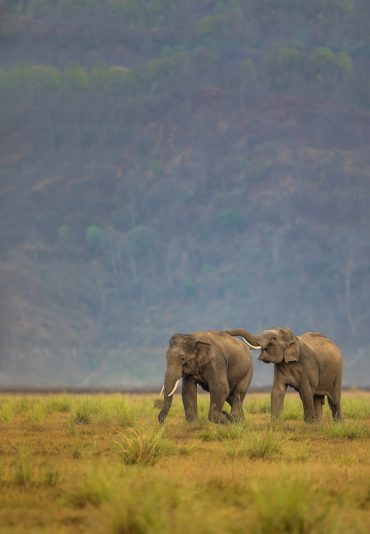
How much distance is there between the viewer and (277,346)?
24219 mm

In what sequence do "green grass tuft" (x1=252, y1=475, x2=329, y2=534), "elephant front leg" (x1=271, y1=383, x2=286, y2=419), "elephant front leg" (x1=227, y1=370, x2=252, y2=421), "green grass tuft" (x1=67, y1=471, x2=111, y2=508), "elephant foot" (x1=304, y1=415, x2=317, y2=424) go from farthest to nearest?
"elephant front leg" (x1=227, y1=370, x2=252, y2=421) < "elephant foot" (x1=304, y1=415, x2=317, y2=424) < "elephant front leg" (x1=271, y1=383, x2=286, y2=419) < "green grass tuft" (x1=67, y1=471, x2=111, y2=508) < "green grass tuft" (x1=252, y1=475, x2=329, y2=534)

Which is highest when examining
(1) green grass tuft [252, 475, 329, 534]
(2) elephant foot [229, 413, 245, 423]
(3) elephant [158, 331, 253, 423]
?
(3) elephant [158, 331, 253, 423]

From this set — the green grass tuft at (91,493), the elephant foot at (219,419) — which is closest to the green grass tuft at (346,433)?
the elephant foot at (219,419)

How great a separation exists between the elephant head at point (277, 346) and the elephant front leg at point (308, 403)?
35.1 inches

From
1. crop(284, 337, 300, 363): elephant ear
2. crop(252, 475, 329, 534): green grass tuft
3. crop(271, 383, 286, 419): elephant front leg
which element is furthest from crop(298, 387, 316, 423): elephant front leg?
crop(252, 475, 329, 534): green grass tuft

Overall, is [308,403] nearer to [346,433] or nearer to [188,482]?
[346,433]

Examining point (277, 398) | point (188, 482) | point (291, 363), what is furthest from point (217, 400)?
point (188, 482)

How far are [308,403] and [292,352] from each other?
1.37 metres

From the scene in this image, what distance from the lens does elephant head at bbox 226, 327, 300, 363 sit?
2419 cm

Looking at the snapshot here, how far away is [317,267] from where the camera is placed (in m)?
181

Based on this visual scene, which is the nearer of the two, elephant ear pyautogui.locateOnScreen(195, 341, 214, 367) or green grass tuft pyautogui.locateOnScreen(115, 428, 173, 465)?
green grass tuft pyautogui.locateOnScreen(115, 428, 173, 465)

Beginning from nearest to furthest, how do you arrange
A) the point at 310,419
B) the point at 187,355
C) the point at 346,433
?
1. the point at 346,433
2. the point at 187,355
3. the point at 310,419

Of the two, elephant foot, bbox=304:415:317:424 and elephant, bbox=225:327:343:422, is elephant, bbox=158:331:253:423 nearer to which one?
elephant, bbox=225:327:343:422

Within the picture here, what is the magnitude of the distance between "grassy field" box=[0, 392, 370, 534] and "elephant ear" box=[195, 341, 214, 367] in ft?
5.69
